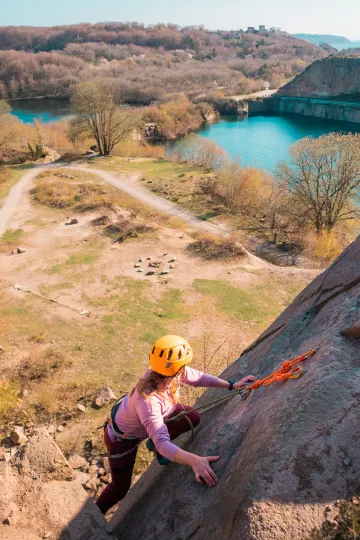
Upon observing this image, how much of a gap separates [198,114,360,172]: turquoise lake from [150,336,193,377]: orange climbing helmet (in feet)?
171

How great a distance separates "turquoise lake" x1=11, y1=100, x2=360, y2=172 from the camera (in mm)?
61444

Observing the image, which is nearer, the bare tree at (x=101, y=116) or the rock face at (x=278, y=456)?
the rock face at (x=278, y=456)

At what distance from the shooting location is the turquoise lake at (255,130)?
61.4m

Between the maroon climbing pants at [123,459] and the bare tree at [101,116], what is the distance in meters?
50.1

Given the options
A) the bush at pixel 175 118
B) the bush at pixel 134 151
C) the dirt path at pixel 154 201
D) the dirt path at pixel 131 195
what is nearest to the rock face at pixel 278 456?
the dirt path at pixel 131 195

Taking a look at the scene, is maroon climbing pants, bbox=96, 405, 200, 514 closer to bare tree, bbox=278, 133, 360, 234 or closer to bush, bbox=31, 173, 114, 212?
bush, bbox=31, 173, 114, 212

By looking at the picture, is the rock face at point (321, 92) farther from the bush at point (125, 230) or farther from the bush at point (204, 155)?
the bush at point (125, 230)

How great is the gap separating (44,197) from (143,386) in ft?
106

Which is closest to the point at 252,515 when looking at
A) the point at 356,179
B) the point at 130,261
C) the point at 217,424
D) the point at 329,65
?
the point at 217,424

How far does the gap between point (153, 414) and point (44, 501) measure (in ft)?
6.23

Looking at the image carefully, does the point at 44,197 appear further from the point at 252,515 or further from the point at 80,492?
the point at 252,515

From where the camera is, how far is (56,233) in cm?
2677

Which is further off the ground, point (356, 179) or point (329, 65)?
point (329, 65)

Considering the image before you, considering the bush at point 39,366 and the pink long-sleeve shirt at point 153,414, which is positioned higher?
the pink long-sleeve shirt at point 153,414
